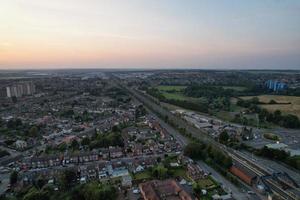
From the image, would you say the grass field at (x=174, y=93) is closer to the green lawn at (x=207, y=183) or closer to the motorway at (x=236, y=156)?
the motorway at (x=236, y=156)

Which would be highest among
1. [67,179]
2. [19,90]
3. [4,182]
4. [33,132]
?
[19,90]

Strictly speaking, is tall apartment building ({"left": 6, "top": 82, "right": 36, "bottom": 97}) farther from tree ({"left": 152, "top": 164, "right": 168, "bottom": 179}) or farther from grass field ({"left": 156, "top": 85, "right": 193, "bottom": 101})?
tree ({"left": 152, "top": 164, "right": 168, "bottom": 179})

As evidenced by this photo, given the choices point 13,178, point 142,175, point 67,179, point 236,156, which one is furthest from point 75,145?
point 236,156

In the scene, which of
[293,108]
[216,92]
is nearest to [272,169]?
[293,108]

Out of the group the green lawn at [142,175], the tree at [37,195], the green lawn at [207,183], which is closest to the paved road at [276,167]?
the green lawn at [207,183]

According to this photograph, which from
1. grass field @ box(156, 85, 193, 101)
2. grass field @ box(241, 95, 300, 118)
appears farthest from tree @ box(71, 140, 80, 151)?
grass field @ box(156, 85, 193, 101)

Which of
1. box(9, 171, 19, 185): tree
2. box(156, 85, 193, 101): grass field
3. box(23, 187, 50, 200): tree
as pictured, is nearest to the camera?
box(23, 187, 50, 200): tree

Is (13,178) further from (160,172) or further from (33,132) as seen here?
(33,132)

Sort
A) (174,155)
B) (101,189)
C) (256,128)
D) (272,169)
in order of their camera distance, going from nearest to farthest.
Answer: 1. (101,189)
2. (272,169)
3. (174,155)
4. (256,128)

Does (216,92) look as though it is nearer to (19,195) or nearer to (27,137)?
(27,137)
